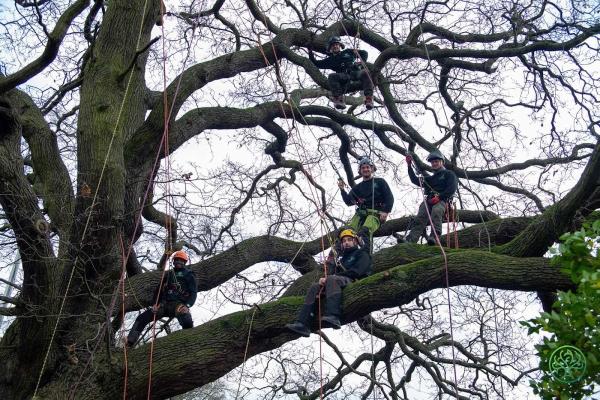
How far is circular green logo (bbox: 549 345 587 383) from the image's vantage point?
2863mm

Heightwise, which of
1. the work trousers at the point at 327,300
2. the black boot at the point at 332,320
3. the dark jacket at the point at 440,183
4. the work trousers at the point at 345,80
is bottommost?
the black boot at the point at 332,320

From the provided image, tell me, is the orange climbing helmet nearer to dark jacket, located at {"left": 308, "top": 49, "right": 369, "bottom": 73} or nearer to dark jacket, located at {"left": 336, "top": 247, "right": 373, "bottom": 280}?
dark jacket, located at {"left": 336, "top": 247, "right": 373, "bottom": 280}

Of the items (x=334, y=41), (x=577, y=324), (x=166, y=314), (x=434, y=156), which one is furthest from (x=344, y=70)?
(x=577, y=324)

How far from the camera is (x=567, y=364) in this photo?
2.89 meters

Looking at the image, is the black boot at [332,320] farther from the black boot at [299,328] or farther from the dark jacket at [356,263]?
the dark jacket at [356,263]

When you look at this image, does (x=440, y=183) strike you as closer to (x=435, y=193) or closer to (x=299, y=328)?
(x=435, y=193)

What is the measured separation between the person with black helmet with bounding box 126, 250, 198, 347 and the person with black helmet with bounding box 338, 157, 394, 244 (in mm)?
1750

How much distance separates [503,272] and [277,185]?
12.9ft

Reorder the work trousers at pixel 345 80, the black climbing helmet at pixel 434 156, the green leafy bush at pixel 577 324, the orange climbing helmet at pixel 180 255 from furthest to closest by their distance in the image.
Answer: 1. the work trousers at pixel 345 80
2. the black climbing helmet at pixel 434 156
3. the orange climbing helmet at pixel 180 255
4. the green leafy bush at pixel 577 324

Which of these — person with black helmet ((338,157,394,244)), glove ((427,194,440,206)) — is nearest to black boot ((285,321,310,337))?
person with black helmet ((338,157,394,244))

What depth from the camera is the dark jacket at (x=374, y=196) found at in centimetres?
739

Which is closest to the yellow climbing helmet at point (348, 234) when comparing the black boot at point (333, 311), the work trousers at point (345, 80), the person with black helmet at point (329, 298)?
the person with black helmet at point (329, 298)

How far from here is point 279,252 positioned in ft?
25.0

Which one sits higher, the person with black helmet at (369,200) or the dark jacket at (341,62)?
the dark jacket at (341,62)
